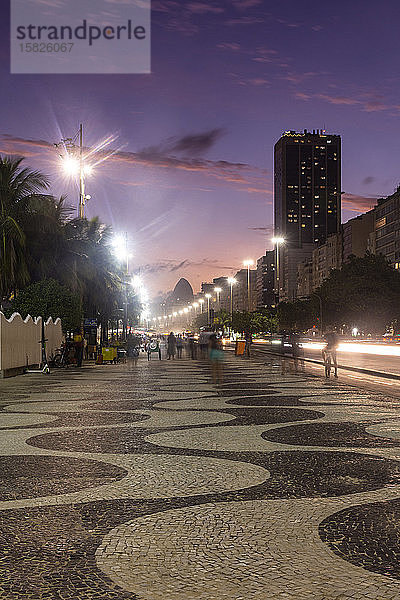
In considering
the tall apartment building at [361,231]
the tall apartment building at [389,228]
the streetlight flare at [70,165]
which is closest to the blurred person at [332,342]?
the streetlight flare at [70,165]

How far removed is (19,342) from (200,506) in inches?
964

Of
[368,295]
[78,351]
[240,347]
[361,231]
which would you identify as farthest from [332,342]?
[361,231]

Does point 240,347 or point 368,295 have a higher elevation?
point 368,295

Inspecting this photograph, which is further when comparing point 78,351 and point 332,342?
point 78,351

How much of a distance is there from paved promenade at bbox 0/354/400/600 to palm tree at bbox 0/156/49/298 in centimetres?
2331

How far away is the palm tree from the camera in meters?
36.2

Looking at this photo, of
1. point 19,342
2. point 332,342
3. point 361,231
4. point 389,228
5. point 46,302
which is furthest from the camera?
point 361,231

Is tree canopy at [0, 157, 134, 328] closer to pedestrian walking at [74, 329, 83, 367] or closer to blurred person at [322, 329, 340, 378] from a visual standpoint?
pedestrian walking at [74, 329, 83, 367]

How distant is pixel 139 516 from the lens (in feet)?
20.5

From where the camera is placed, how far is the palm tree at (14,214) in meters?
36.2

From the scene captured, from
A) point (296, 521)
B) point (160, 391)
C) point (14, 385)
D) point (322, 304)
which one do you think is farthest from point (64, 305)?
point (322, 304)

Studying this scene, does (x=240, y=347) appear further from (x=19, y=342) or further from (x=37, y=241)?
(x=19, y=342)

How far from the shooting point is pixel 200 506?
662 cm

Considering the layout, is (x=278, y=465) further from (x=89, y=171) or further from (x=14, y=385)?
(x=89, y=171)
